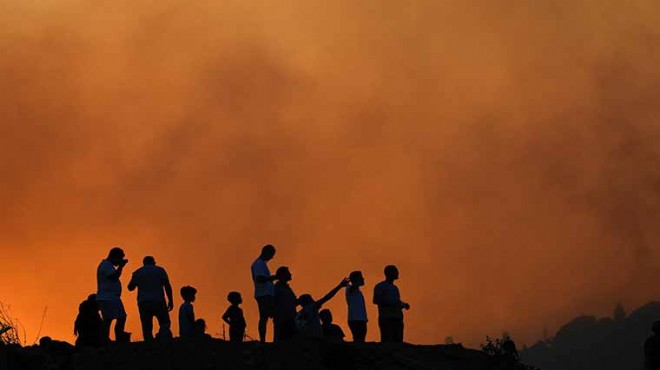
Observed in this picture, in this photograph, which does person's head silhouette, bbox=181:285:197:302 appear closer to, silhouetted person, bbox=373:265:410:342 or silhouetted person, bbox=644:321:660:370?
silhouetted person, bbox=373:265:410:342

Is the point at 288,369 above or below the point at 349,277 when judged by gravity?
below

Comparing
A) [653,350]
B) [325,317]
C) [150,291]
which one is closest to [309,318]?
[325,317]

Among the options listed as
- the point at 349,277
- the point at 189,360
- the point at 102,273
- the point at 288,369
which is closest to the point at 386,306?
the point at 349,277

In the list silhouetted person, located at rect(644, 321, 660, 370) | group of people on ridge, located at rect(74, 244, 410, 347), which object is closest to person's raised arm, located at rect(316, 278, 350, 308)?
group of people on ridge, located at rect(74, 244, 410, 347)

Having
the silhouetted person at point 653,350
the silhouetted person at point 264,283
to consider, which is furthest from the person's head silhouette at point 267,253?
the silhouetted person at point 653,350

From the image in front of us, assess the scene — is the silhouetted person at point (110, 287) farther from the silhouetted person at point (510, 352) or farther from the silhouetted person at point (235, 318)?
the silhouetted person at point (510, 352)

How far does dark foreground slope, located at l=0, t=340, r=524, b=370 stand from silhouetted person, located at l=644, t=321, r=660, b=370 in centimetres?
453

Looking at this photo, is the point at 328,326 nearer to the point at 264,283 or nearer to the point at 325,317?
the point at 325,317

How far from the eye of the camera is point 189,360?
23656mm

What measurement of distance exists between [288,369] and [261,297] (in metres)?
1.53

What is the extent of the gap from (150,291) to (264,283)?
223cm

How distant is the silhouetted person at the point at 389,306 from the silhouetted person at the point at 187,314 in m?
3.82

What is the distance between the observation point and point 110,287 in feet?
75.5

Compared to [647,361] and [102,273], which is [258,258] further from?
[647,361]
